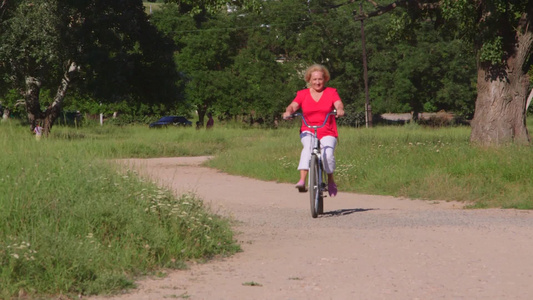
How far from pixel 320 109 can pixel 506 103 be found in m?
10.9

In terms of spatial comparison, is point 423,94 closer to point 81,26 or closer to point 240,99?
point 240,99

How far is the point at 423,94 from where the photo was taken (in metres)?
60.0

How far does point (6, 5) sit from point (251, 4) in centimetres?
1719

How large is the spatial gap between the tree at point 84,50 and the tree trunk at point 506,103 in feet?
57.7

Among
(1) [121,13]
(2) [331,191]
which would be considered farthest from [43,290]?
(1) [121,13]

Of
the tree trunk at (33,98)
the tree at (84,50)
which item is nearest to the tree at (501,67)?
the tree at (84,50)

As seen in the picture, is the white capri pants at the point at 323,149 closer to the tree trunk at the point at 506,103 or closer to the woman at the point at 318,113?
the woman at the point at 318,113

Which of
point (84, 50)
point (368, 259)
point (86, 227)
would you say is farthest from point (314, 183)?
point (84, 50)

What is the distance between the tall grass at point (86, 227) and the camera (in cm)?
546

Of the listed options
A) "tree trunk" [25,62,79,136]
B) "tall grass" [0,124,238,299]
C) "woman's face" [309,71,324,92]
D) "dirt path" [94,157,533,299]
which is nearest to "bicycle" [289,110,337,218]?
"dirt path" [94,157,533,299]

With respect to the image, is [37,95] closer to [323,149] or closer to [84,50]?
[84,50]

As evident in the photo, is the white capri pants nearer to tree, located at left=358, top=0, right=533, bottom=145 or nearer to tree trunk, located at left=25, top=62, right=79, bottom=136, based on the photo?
tree, located at left=358, top=0, right=533, bottom=145

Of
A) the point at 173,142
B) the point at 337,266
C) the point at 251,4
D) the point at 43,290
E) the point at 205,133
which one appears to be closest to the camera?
the point at 43,290

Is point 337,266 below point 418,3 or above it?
below
